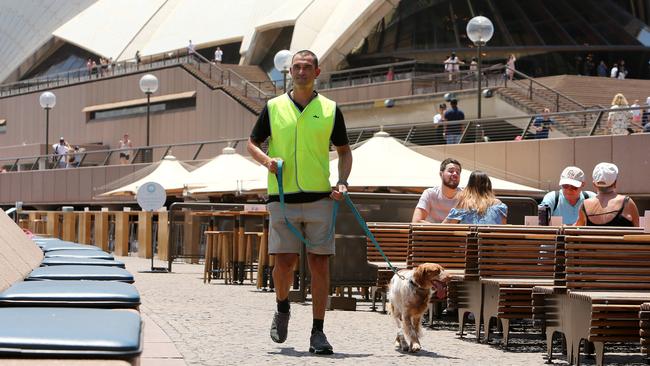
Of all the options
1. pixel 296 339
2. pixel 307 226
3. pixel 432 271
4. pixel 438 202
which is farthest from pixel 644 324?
pixel 438 202

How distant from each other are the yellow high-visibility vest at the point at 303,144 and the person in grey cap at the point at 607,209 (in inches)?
107

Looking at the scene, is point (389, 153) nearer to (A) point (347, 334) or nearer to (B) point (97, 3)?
(A) point (347, 334)

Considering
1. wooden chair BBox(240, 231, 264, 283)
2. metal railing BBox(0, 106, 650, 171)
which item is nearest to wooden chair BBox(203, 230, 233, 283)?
wooden chair BBox(240, 231, 264, 283)

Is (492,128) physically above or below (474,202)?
above

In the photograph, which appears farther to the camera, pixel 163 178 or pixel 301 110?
pixel 163 178

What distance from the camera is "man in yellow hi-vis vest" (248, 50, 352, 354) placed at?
24.8 feet

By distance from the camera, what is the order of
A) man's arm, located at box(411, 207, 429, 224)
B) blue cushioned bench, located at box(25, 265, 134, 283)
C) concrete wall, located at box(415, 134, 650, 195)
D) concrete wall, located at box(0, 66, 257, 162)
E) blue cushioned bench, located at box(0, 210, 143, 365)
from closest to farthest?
1. blue cushioned bench, located at box(0, 210, 143, 365)
2. blue cushioned bench, located at box(25, 265, 134, 283)
3. man's arm, located at box(411, 207, 429, 224)
4. concrete wall, located at box(415, 134, 650, 195)
5. concrete wall, located at box(0, 66, 257, 162)

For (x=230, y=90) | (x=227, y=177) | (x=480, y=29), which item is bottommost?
(x=227, y=177)

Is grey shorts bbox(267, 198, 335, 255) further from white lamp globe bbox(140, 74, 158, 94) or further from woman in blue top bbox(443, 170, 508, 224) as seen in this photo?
white lamp globe bbox(140, 74, 158, 94)

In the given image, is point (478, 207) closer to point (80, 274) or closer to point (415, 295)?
point (415, 295)

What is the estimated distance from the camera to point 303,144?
760 cm

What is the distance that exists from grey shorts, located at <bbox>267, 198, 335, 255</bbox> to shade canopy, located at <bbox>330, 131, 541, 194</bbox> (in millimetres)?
7907

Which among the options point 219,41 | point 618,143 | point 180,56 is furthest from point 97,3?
point 618,143

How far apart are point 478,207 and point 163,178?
1685cm
